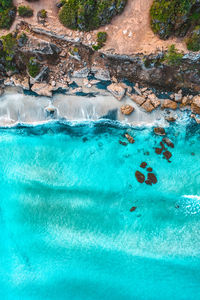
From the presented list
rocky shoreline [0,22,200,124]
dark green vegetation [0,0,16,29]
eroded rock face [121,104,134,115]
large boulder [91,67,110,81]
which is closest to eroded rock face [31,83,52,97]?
rocky shoreline [0,22,200,124]

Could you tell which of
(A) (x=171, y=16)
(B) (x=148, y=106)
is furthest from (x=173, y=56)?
(B) (x=148, y=106)

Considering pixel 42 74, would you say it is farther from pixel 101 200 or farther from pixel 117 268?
pixel 117 268

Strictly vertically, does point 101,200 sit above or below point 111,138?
below

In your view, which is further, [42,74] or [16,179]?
[16,179]

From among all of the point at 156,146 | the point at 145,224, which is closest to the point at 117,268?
the point at 145,224

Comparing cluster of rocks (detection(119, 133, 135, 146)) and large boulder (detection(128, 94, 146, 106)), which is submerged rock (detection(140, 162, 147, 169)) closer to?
cluster of rocks (detection(119, 133, 135, 146))

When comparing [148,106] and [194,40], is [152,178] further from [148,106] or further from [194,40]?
[194,40]

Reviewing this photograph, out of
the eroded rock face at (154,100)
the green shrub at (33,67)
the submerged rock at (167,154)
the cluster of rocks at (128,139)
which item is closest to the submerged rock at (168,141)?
the submerged rock at (167,154)
